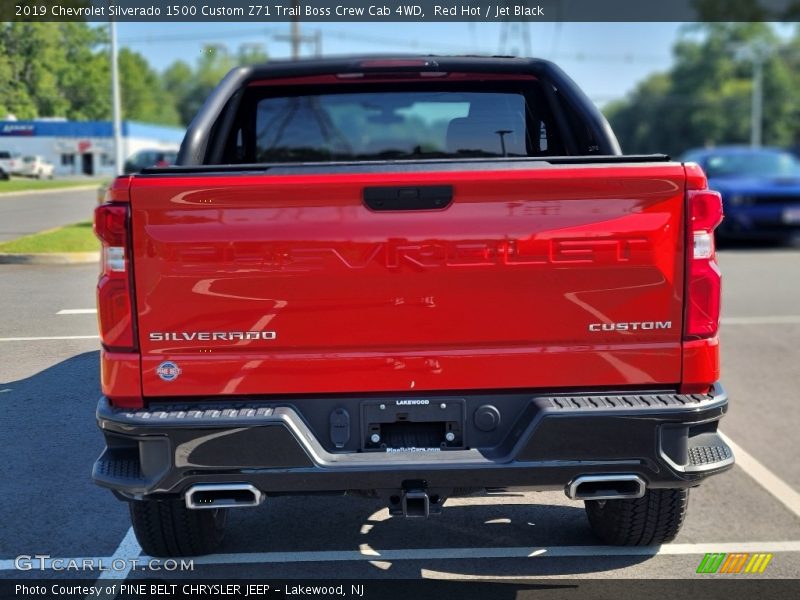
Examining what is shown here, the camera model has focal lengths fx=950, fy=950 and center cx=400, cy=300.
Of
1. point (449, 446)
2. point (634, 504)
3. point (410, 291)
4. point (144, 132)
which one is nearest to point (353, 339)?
point (410, 291)

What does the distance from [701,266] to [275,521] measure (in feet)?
8.06

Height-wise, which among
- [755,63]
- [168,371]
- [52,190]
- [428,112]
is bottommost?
[168,371]

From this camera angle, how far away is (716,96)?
302ft

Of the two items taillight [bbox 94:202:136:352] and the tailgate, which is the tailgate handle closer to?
the tailgate

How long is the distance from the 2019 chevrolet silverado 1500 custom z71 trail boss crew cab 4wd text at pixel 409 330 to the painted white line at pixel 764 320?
6531mm

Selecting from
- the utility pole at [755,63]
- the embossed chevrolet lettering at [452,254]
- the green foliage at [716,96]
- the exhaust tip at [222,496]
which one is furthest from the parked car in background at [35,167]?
the green foliage at [716,96]

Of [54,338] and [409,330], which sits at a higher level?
[409,330]

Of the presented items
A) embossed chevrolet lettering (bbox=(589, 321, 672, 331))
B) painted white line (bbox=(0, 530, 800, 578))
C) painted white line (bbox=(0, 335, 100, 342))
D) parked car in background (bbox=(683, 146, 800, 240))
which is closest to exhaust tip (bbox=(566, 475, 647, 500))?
embossed chevrolet lettering (bbox=(589, 321, 672, 331))

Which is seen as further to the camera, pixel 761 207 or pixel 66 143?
A: pixel 761 207

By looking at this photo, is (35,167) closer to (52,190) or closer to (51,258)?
(52,190)

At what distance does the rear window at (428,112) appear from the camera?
480 centimetres

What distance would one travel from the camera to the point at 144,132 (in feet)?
31.6

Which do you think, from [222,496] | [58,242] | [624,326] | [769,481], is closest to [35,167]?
→ [58,242]

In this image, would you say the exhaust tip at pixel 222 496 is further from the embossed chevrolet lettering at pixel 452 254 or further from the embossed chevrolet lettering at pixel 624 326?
the embossed chevrolet lettering at pixel 624 326
